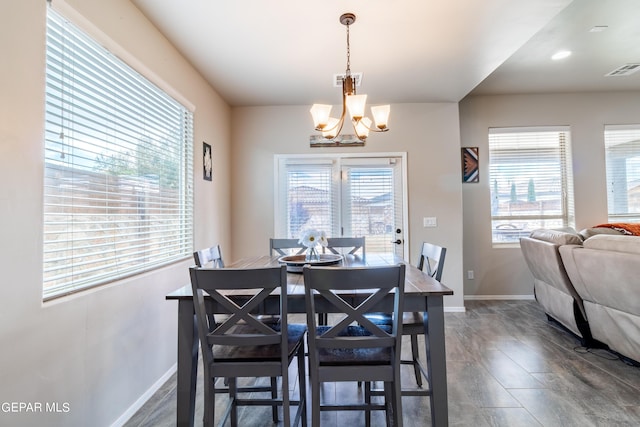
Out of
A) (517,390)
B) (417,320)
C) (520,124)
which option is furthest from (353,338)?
(520,124)

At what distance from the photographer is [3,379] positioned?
3.65 ft

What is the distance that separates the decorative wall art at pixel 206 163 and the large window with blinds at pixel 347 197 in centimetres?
93

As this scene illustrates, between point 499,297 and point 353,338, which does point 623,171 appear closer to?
point 499,297

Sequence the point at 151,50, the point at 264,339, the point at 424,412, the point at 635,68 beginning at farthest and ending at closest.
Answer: the point at 635,68 → the point at 151,50 → the point at 424,412 → the point at 264,339

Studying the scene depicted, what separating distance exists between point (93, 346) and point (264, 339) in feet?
3.22

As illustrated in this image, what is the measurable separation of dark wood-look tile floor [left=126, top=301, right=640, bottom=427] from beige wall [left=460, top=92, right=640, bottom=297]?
1.28 metres

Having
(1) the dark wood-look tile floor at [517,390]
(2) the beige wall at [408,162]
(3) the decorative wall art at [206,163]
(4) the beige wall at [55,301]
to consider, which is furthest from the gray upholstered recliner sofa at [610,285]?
(3) the decorative wall art at [206,163]

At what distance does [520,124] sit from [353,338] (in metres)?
4.35

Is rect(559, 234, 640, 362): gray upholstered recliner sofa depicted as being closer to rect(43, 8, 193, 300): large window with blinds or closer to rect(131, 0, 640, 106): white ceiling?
rect(131, 0, 640, 106): white ceiling

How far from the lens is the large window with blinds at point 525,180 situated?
13.9 feet

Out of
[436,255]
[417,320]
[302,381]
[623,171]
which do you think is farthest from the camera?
[623,171]

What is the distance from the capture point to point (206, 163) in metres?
3.09

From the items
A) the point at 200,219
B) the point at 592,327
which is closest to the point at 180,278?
the point at 200,219

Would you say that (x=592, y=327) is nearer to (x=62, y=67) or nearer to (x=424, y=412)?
(x=424, y=412)
